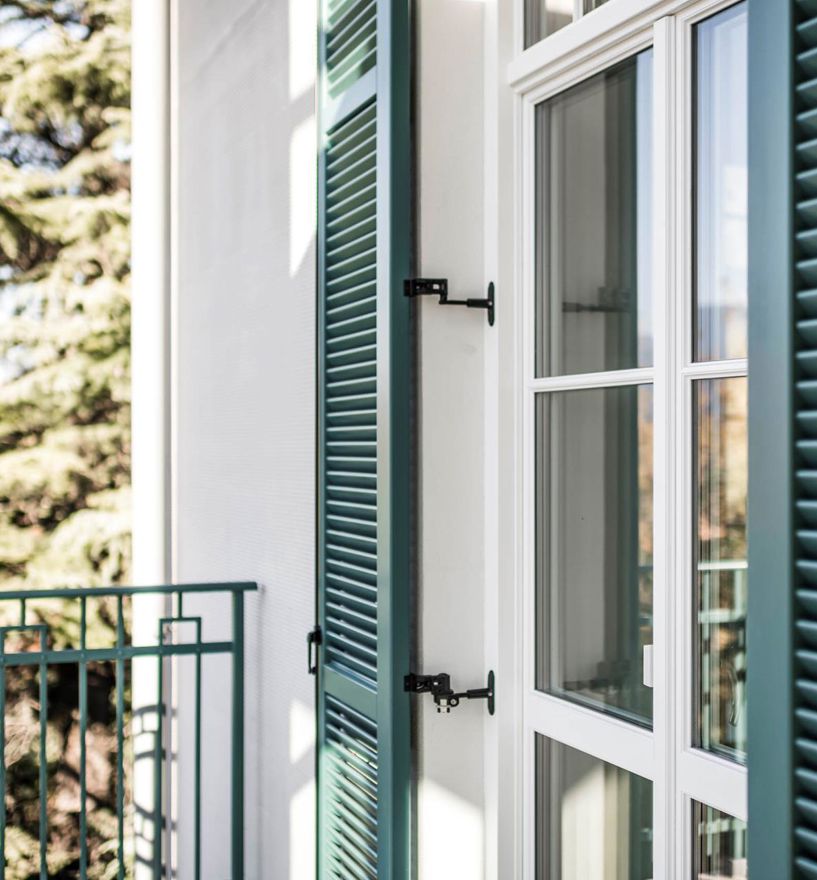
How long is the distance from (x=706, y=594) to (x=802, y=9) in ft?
2.48

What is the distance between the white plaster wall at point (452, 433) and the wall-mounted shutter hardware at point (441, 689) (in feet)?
0.11

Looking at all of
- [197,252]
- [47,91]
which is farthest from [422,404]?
[47,91]

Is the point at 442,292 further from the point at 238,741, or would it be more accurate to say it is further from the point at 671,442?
the point at 238,741

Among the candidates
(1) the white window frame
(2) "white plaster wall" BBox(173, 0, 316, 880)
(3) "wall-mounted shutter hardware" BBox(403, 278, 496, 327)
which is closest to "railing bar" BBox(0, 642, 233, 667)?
(2) "white plaster wall" BBox(173, 0, 316, 880)

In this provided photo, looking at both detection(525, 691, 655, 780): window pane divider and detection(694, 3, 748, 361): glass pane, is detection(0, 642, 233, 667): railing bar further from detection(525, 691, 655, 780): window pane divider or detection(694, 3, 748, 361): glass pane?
detection(694, 3, 748, 361): glass pane

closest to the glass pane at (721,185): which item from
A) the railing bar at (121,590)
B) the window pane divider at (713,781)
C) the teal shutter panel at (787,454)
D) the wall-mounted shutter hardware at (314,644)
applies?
the teal shutter panel at (787,454)

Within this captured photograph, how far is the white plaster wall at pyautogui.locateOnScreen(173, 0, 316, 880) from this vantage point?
2912mm

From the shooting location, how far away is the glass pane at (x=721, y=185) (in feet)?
4.75

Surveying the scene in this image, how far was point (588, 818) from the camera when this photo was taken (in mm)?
1792

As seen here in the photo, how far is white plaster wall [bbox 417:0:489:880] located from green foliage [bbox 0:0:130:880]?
18.0 feet

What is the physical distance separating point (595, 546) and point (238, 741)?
6.30 ft

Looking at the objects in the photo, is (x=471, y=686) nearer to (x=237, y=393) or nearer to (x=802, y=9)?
(x=802, y=9)

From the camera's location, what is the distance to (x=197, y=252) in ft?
13.3

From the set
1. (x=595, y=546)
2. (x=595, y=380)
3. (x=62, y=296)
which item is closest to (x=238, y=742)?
(x=595, y=546)
